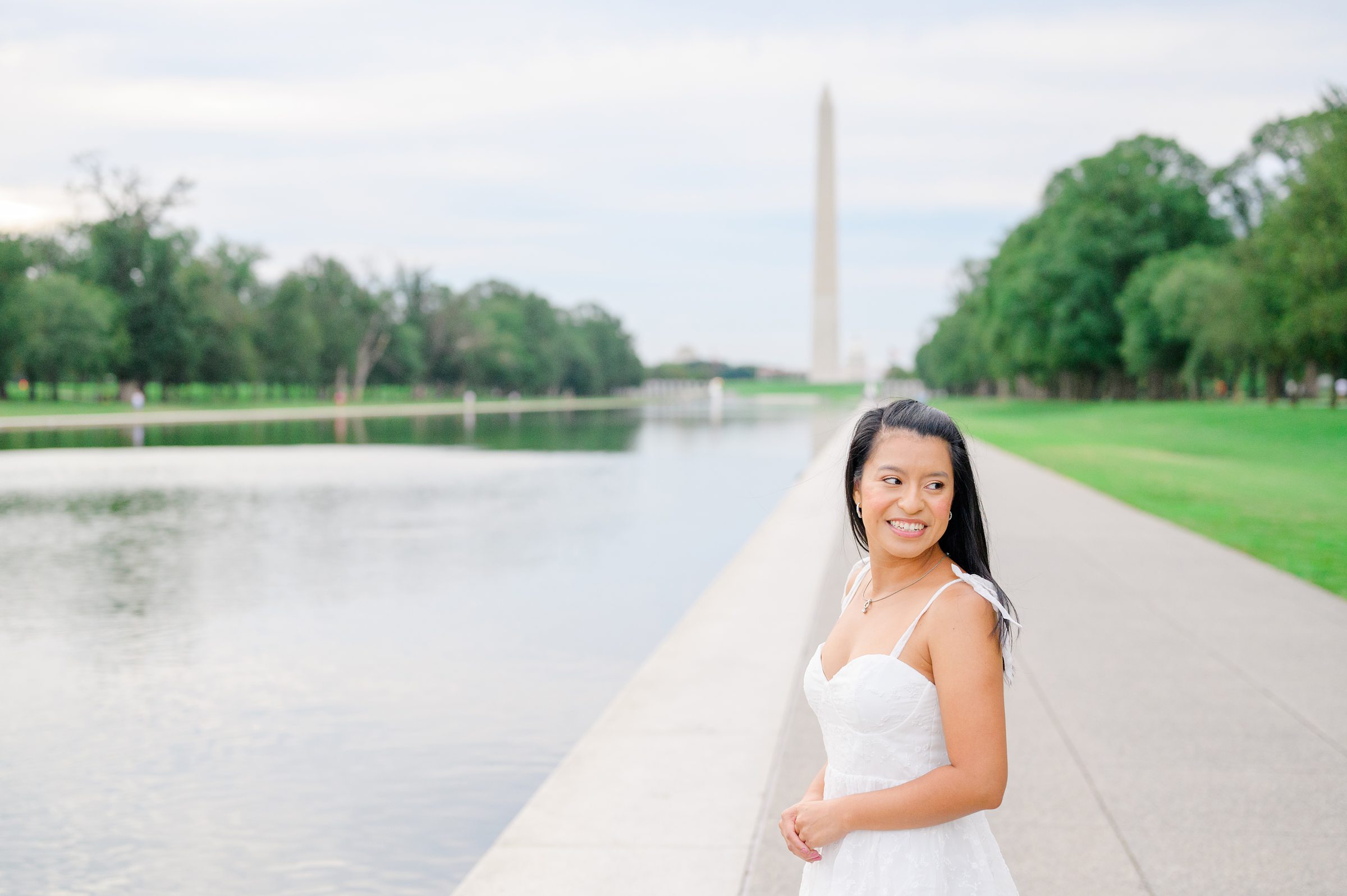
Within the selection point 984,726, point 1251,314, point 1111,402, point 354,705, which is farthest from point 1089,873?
point 1111,402

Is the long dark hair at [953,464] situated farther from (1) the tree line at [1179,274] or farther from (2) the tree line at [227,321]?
(2) the tree line at [227,321]

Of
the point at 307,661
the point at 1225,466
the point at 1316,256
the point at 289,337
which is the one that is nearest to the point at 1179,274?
the point at 1316,256

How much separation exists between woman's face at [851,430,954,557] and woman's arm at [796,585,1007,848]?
11cm

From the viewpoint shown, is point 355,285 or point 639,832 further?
point 355,285

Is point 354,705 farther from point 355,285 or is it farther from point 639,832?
point 355,285

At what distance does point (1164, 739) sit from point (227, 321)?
77295mm

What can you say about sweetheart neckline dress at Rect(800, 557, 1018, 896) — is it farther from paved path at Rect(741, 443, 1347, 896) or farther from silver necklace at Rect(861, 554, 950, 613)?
paved path at Rect(741, 443, 1347, 896)

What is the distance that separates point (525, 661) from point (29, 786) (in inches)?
129

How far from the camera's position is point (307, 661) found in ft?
27.6

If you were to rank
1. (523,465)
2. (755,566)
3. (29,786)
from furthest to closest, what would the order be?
(523,465), (755,566), (29,786)

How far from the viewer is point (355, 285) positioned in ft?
304

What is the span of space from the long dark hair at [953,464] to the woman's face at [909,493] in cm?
2

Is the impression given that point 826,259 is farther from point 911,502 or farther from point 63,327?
point 911,502

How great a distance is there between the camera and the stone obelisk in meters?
71.9
